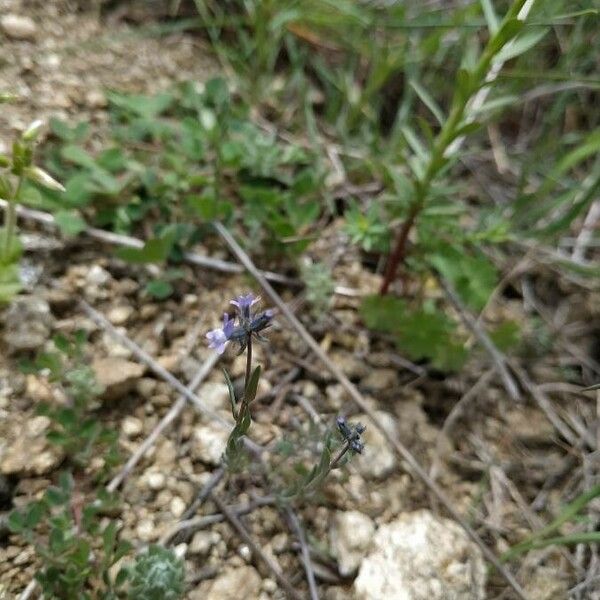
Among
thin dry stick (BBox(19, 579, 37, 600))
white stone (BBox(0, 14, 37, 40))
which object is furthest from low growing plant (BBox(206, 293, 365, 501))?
white stone (BBox(0, 14, 37, 40))

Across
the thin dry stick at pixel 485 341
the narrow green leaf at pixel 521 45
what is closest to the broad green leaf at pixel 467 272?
the thin dry stick at pixel 485 341

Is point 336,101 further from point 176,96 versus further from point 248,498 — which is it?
point 248,498

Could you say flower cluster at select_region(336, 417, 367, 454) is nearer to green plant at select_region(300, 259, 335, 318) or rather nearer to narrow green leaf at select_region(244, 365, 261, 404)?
narrow green leaf at select_region(244, 365, 261, 404)

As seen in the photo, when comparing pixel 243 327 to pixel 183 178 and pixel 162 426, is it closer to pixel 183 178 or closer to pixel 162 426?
pixel 162 426

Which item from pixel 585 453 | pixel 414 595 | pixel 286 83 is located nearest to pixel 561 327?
pixel 585 453

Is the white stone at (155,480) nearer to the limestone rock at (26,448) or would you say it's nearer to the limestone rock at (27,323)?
the limestone rock at (26,448)
